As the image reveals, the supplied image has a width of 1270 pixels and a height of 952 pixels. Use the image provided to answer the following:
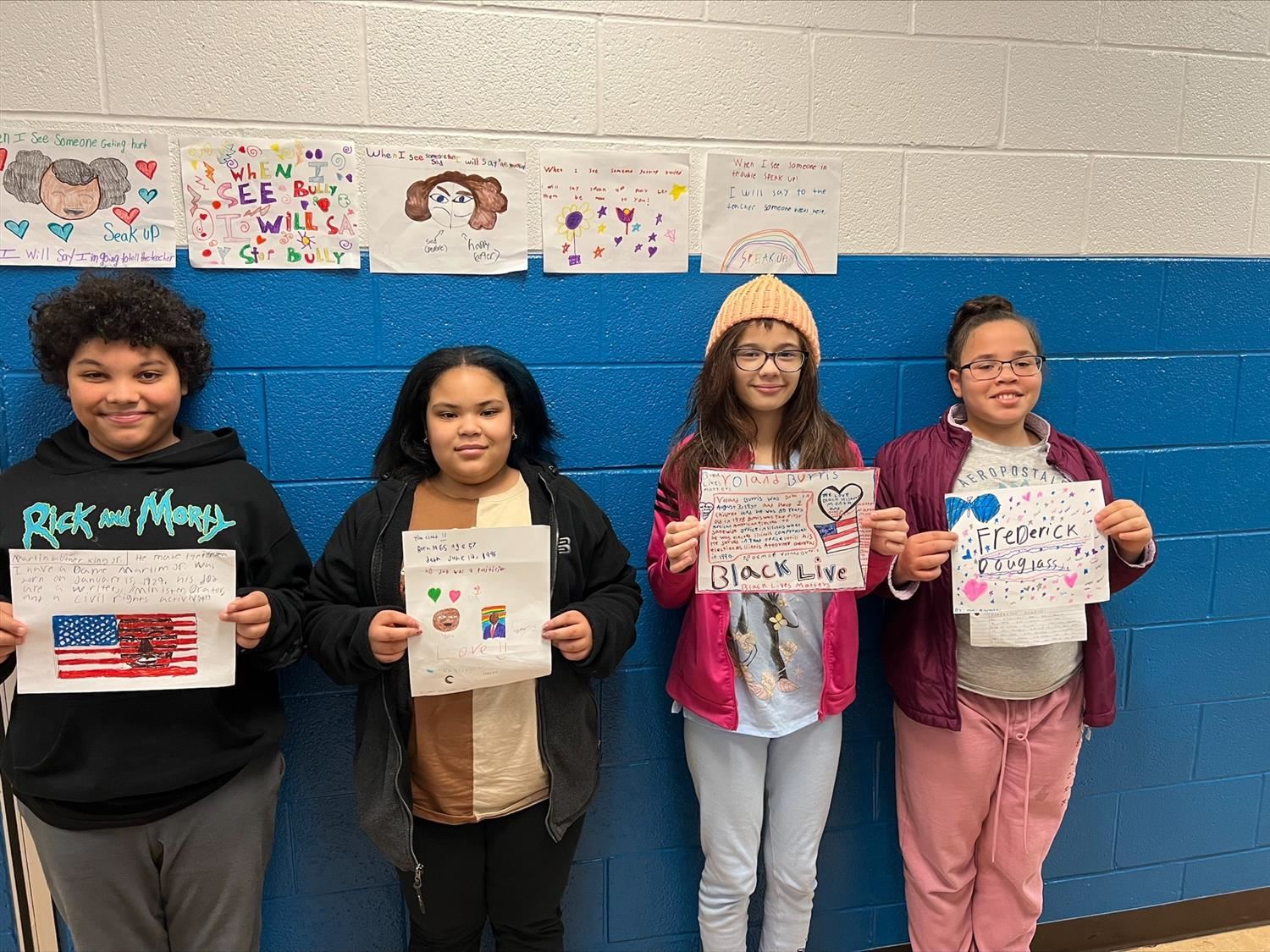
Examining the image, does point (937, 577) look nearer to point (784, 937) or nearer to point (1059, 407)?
point (1059, 407)

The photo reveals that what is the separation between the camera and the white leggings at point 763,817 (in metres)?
1.67

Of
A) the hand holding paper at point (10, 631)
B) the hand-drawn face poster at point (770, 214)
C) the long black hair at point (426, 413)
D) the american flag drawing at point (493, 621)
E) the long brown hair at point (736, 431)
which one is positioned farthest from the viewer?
the hand-drawn face poster at point (770, 214)

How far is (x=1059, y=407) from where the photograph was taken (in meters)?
1.90

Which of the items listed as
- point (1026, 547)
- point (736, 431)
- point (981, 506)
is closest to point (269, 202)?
point (736, 431)

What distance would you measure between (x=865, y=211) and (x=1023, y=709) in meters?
1.13

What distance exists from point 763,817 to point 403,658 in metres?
0.87

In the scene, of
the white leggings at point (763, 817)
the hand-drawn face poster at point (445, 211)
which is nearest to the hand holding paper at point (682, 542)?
the white leggings at point (763, 817)

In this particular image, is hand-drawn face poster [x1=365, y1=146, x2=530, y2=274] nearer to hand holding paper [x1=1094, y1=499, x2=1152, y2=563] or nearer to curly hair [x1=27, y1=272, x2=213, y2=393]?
curly hair [x1=27, y1=272, x2=213, y2=393]

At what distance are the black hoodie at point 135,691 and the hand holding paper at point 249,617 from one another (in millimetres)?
30

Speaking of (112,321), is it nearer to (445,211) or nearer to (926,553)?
(445,211)

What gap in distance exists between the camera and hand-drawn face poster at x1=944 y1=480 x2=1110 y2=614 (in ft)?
5.16

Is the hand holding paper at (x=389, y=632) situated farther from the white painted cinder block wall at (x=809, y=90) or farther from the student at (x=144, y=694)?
the white painted cinder block wall at (x=809, y=90)

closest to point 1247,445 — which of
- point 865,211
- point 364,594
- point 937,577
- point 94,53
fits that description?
point 937,577

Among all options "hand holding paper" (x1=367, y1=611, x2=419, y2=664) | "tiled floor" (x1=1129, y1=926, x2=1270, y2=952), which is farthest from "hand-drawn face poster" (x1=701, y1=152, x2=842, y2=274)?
"tiled floor" (x1=1129, y1=926, x2=1270, y2=952)
